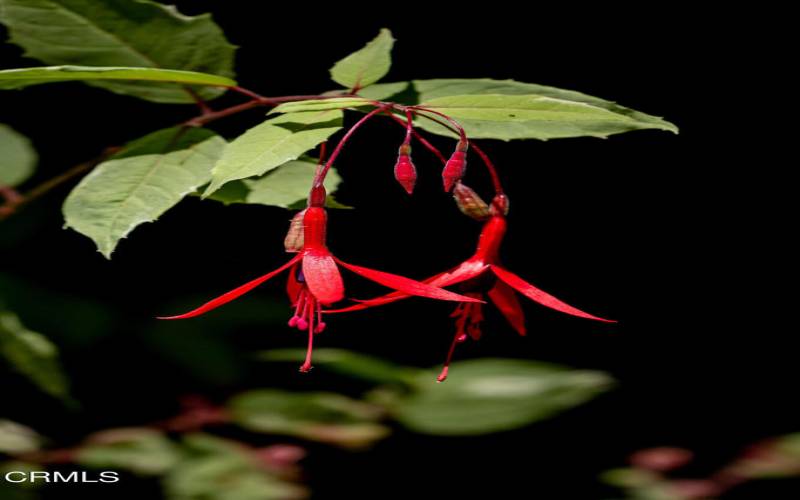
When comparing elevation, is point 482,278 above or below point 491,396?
below

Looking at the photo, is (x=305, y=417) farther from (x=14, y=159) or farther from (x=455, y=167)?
(x=455, y=167)

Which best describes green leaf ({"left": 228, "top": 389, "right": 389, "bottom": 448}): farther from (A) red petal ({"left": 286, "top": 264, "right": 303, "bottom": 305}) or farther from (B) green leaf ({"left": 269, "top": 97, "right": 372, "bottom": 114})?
(B) green leaf ({"left": 269, "top": 97, "right": 372, "bottom": 114})

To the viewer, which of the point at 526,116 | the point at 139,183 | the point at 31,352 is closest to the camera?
the point at 526,116

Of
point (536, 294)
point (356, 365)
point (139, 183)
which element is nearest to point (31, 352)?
point (139, 183)

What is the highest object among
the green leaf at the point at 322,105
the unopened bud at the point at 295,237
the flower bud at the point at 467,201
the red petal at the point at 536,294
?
the green leaf at the point at 322,105

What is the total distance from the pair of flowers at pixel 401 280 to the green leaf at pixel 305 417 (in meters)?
0.74

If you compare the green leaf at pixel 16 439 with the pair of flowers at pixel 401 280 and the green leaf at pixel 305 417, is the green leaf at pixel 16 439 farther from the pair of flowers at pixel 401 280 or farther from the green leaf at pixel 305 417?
the pair of flowers at pixel 401 280

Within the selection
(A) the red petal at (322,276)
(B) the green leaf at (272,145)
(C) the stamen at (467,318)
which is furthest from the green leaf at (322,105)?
(C) the stamen at (467,318)

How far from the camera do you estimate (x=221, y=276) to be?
55.7 inches

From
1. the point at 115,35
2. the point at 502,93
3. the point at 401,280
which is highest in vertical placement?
the point at 115,35

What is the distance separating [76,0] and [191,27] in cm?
11

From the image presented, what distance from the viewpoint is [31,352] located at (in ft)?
3.12

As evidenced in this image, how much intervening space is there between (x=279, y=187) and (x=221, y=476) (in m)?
0.71

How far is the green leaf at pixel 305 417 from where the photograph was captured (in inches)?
55.4
